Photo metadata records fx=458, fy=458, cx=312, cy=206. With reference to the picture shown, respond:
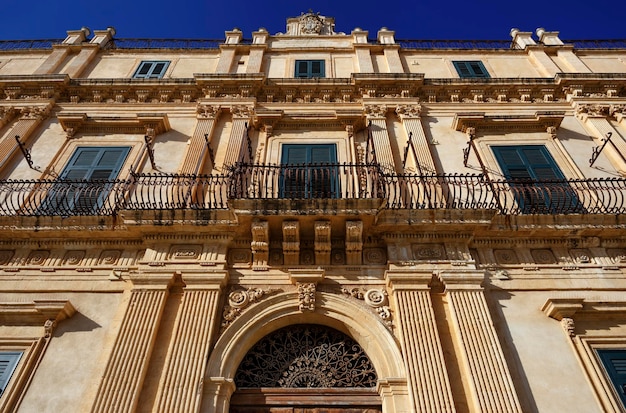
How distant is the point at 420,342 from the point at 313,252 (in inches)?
84.1

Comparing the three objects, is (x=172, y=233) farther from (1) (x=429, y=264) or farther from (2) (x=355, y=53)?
(2) (x=355, y=53)

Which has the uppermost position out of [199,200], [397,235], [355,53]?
[355,53]

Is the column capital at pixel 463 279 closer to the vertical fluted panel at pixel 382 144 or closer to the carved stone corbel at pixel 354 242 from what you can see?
the carved stone corbel at pixel 354 242

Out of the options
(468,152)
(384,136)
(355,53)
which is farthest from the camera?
(355,53)

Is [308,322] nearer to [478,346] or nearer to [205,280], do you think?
[205,280]

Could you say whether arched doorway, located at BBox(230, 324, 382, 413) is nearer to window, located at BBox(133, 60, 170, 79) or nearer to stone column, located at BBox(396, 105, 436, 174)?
stone column, located at BBox(396, 105, 436, 174)

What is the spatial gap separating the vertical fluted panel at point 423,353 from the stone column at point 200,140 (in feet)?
15.4

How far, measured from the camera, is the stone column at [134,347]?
5.47 m

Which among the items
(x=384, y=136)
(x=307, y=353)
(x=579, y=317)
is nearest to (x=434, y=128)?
(x=384, y=136)

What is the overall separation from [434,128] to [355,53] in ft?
13.7

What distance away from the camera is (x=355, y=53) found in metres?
13.0

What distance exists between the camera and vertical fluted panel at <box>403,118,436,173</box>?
8875 millimetres

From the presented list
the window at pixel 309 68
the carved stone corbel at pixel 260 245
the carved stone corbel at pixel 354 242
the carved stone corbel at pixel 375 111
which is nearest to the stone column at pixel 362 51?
the window at pixel 309 68

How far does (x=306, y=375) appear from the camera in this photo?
619 centimetres
